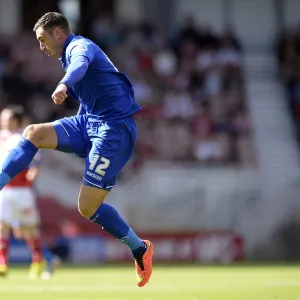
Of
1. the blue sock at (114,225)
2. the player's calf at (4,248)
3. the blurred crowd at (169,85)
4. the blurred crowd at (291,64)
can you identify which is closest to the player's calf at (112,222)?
the blue sock at (114,225)

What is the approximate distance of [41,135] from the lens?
9.18 metres

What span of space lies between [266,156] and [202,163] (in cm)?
185

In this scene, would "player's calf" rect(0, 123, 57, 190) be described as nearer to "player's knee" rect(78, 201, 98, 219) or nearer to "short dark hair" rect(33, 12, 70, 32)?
"player's knee" rect(78, 201, 98, 219)

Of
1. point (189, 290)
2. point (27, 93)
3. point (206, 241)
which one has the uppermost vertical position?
point (27, 93)

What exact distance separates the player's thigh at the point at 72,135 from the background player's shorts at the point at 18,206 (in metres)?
5.24

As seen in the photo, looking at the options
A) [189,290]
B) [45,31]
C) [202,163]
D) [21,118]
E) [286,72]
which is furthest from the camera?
[286,72]

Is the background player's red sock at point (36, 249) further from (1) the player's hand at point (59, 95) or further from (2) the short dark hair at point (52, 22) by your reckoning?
(1) the player's hand at point (59, 95)

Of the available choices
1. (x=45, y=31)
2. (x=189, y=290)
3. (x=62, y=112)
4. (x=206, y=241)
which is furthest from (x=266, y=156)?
(x=45, y=31)

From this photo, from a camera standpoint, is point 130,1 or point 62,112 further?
point 130,1

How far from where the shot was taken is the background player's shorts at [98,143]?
941cm

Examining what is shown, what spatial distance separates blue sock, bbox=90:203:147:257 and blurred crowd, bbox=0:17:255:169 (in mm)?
10389

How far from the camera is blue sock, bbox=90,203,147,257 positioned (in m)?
9.76

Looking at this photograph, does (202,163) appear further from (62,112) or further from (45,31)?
(45,31)

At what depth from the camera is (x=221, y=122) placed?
21.7m
